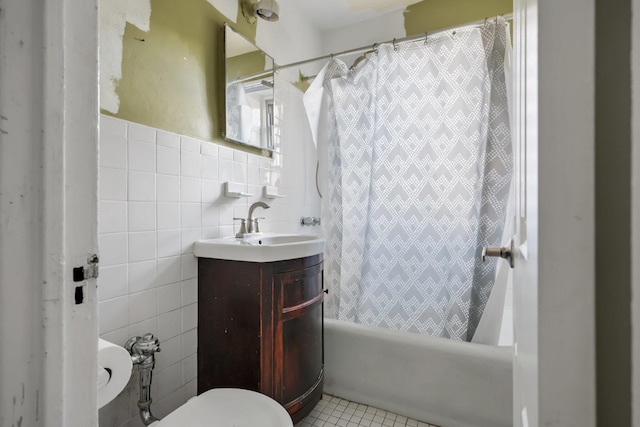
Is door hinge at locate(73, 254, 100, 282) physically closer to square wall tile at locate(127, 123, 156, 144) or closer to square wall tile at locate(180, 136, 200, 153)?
Answer: square wall tile at locate(127, 123, 156, 144)

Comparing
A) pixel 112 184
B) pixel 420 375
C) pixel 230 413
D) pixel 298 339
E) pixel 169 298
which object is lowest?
pixel 420 375

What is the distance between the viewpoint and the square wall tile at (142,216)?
108cm

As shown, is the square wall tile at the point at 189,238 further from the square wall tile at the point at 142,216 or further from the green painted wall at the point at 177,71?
the green painted wall at the point at 177,71

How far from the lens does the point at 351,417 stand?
145 cm

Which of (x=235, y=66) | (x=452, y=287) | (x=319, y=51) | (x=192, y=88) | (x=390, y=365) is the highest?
(x=319, y=51)

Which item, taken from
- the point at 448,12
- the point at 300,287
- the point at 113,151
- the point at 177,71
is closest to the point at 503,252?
the point at 300,287

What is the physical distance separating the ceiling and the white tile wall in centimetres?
141

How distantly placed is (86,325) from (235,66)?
1501 millimetres

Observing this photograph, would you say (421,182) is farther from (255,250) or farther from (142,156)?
(142,156)

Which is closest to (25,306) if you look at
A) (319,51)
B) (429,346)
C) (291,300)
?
(291,300)

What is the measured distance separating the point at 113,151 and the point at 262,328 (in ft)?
2.80

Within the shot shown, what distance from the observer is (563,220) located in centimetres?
27

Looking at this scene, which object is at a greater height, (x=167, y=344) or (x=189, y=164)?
(x=189, y=164)

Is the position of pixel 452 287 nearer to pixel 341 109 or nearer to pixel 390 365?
pixel 390 365
